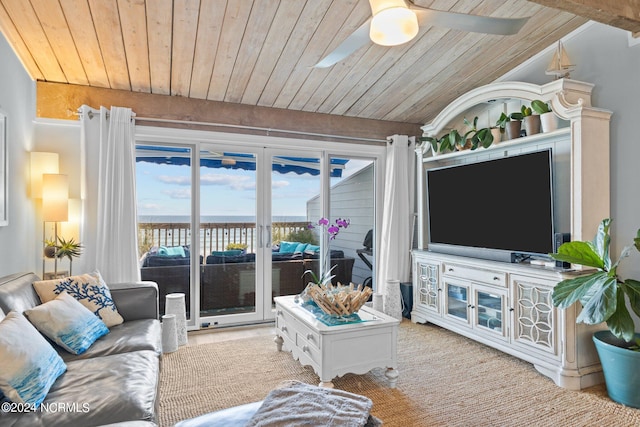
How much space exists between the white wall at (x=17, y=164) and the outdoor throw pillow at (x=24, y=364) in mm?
→ 1299

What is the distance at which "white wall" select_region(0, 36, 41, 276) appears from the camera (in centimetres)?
271

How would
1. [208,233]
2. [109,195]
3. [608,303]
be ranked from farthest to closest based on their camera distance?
[208,233], [109,195], [608,303]

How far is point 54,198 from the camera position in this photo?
122 inches

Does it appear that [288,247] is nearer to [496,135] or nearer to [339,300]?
[339,300]

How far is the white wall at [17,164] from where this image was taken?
2715mm

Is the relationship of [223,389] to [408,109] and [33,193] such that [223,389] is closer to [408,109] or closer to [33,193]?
[33,193]

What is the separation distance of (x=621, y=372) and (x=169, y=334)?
11.0 feet

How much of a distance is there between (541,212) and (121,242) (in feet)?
11.9

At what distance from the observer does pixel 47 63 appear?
3.13 metres

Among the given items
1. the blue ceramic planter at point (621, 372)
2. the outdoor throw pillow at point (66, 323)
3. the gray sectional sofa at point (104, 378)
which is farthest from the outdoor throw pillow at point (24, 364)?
the blue ceramic planter at point (621, 372)

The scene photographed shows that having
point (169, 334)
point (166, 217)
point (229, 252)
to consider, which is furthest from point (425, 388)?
point (166, 217)

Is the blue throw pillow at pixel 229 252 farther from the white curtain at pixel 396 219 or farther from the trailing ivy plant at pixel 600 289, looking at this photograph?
the trailing ivy plant at pixel 600 289

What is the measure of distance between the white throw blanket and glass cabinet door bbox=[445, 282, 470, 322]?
2427 mm

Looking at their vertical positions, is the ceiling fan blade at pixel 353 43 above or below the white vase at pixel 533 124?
above
